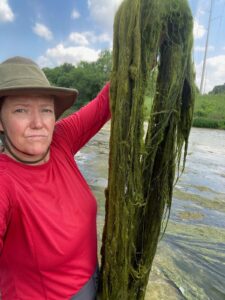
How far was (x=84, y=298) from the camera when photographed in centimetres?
216

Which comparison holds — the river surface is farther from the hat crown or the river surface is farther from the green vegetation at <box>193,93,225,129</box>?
the green vegetation at <box>193,93,225,129</box>

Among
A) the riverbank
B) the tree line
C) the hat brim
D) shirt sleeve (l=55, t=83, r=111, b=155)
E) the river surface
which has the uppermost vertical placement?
the tree line

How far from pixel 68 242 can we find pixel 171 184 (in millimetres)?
761

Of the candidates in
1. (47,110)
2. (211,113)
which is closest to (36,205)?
(47,110)

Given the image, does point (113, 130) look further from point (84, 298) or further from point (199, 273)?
Answer: point (199, 273)

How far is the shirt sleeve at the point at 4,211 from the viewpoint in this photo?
170 cm

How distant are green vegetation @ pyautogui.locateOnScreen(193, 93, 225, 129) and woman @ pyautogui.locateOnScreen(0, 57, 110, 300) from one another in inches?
1161

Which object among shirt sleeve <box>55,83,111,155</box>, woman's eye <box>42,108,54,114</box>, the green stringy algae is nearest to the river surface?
the green stringy algae

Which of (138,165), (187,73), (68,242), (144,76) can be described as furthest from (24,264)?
(187,73)

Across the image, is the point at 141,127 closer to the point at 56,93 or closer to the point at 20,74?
the point at 56,93

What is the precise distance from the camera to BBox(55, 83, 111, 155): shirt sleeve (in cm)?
250

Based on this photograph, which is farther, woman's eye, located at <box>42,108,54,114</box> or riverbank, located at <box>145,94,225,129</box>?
riverbank, located at <box>145,94,225,129</box>

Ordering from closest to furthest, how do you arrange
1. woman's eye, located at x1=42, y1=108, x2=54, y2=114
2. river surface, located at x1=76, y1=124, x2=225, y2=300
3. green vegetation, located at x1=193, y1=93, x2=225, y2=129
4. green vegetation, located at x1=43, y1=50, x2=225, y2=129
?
woman's eye, located at x1=42, y1=108, x2=54, y2=114
river surface, located at x1=76, y1=124, x2=225, y2=300
green vegetation, located at x1=43, y1=50, x2=225, y2=129
green vegetation, located at x1=193, y1=93, x2=225, y2=129

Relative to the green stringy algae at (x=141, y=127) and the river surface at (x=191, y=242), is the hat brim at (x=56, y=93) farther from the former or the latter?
the river surface at (x=191, y=242)
